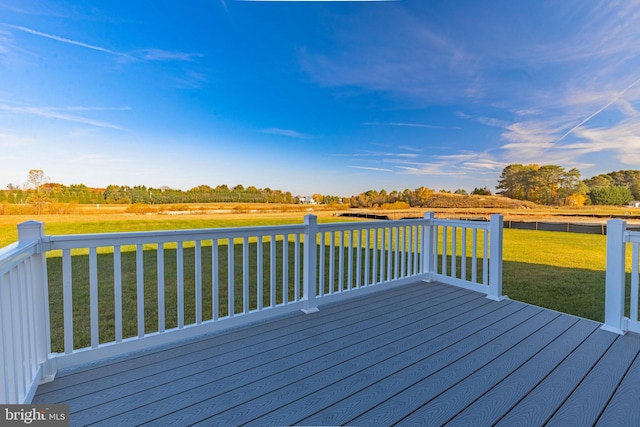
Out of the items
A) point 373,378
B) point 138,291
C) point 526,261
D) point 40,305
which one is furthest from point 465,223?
point 526,261

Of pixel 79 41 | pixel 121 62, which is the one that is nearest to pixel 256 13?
pixel 121 62

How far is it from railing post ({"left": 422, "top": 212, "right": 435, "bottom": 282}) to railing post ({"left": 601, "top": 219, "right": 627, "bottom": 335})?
5.81ft

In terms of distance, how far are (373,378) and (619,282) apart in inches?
96.8

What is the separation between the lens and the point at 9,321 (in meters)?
1.33

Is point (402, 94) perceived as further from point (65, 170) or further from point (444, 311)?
point (65, 170)

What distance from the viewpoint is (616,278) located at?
2619mm

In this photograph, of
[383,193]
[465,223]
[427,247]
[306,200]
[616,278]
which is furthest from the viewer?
[306,200]

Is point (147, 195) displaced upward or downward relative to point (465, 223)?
upward

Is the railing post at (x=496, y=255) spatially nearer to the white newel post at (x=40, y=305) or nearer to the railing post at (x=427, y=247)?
the railing post at (x=427, y=247)

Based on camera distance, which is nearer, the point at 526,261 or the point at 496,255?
the point at 496,255

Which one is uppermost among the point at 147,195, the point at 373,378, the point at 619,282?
the point at 147,195

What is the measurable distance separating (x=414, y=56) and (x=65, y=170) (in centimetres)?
1322

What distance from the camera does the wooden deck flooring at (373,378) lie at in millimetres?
1515

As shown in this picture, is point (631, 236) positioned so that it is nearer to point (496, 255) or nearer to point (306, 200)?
→ point (496, 255)
